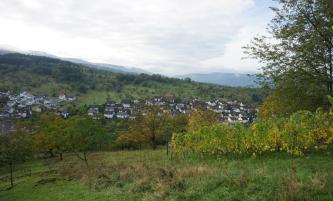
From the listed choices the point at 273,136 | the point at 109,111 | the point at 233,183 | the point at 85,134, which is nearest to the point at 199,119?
the point at 85,134

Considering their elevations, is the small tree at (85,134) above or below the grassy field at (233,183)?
below

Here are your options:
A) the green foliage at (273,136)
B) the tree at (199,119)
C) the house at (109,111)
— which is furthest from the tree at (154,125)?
the house at (109,111)

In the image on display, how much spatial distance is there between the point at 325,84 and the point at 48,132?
63508 millimetres

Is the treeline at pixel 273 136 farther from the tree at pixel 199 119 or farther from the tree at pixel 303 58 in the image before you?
the tree at pixel 199 119

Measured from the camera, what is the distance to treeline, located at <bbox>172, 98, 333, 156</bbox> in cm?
2164

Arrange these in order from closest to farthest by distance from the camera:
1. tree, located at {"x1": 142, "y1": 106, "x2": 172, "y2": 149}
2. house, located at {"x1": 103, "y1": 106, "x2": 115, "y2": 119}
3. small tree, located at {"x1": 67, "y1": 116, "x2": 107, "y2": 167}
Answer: small tree, located at {"x1": 67, "y1": 116, "x2": 107, "y2": 167}, tree, located at {"x1": 142, "y1": 106, "x2": 172, "y2": 149}, house, located at {"x1": 103, "y1": 106, "x2": 115, "y2": 119}

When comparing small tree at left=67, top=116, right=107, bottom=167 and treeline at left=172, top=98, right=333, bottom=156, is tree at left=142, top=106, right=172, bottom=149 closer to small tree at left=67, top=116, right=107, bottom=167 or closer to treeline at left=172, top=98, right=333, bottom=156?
small tree at left=67, top=116, right=107, bottom=167

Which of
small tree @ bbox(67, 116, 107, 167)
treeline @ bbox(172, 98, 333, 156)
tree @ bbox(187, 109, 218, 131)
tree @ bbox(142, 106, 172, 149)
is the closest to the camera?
treeline @ bbox(172, 98, 333, 156)

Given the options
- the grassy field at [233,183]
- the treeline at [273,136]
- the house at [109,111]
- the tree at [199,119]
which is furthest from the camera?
the house at [109,111]

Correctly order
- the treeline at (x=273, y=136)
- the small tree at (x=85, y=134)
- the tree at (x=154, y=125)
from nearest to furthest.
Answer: the treeline at (x=273, y=136), the small tree at (x=85, y=134), the tree at (x=154, y=125)

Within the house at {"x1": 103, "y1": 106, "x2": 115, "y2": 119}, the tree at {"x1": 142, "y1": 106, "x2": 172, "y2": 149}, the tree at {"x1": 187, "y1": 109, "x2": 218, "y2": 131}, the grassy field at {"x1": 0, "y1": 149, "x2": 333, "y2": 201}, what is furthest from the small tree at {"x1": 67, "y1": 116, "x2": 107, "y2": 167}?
the house at {"x1": 103, "y1": 106, "x2": 115, "y2": 119}

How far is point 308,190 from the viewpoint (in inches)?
521

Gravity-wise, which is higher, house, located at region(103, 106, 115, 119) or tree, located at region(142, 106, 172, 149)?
tree, located at region(142, 106, 172, 149)

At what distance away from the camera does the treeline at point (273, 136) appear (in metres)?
21.6
